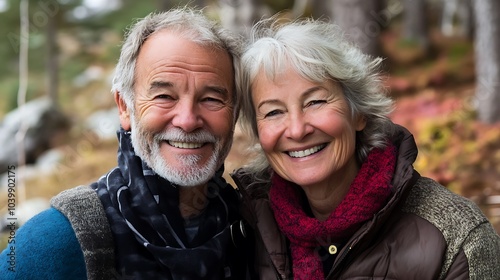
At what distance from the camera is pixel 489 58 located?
7746mm

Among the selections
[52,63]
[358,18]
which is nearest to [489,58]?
[358,18]

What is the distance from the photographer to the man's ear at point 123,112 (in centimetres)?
300

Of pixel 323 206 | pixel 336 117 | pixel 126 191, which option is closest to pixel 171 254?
pixel 126 191

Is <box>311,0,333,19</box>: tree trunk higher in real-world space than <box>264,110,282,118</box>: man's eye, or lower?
higher

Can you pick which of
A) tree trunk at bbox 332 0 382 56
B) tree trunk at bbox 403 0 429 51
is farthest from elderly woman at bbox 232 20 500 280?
tree trunk at bbox 403 0 429 51

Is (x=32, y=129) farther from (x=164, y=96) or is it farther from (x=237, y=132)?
(x=164, y=96)

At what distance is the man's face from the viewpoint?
2.75m

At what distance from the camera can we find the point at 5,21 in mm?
13906

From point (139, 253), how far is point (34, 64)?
1533 centimetres

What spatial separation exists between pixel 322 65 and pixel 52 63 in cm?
1413

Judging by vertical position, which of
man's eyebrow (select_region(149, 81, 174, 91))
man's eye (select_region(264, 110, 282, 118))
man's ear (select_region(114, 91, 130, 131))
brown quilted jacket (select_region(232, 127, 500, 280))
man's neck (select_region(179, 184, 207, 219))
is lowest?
brown quilted jacket (select_region(232, 127, 500, 280))

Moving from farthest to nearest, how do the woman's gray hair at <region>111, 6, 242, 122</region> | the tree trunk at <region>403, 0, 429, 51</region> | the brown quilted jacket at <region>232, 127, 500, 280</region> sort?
the tree trunk at <region>403, 0, 429, 51</region>
the woman's gray hair at <region>111, 6, 242, 122</region>
the brown quilted jacket at <region>232, 127, 500, 280</region>

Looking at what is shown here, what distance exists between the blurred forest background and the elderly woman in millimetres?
565

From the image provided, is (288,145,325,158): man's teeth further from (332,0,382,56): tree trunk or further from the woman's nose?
(332,0,382,56): tree trunk
